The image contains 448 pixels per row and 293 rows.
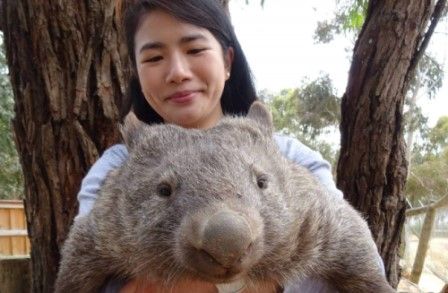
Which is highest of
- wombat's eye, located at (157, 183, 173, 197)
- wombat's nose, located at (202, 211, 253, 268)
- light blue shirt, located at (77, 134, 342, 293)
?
light blue shirt, located at (77, 134, 342, 293)

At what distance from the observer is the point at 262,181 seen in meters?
1.61

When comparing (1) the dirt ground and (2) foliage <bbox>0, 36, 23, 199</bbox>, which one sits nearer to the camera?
(2) foliage <bbox>0, 36, 23, 199</bbox>

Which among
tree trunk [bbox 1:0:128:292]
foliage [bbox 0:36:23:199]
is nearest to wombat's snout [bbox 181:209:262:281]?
tree trunk [bbox 1:0:128:292]

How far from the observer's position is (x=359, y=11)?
4395 mm

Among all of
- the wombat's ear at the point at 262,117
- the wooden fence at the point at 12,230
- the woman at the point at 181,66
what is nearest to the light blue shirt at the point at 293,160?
the woman at the point at 181,66

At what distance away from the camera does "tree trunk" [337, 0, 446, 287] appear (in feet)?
9.76

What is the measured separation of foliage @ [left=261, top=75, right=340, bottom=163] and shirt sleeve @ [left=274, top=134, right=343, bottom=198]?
40.8ft

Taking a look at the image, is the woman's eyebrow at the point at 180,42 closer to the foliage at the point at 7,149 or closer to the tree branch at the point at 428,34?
the tree branch at the point at 428,34

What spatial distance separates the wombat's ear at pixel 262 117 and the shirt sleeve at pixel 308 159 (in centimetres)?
15

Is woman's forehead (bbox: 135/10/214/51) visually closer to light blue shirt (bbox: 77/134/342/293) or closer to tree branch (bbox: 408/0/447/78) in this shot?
light blue shirt (bbox: 77/134/342/293)

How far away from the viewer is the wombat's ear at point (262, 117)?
1.97 m

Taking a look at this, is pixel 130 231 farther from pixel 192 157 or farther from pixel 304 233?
pixel 304 233

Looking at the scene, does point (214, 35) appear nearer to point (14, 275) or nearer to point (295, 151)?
point (295, 151)

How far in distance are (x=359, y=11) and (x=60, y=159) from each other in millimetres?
2661
